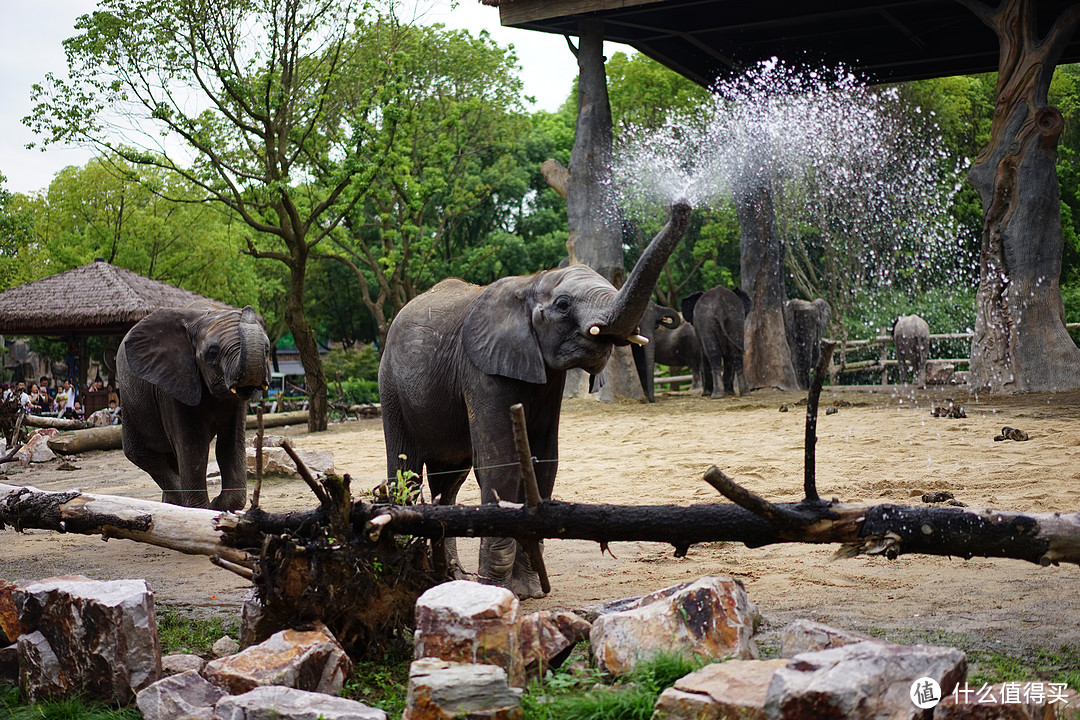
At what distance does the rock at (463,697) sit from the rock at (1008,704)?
4.55ft

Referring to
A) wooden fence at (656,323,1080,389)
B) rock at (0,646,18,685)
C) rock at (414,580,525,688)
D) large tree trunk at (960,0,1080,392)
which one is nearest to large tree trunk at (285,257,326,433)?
large tree trunk at (960,0,1080,392)

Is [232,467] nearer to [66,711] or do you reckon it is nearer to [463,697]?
[66,711]

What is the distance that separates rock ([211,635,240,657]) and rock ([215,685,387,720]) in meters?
1.00

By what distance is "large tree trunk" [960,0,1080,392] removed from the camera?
14664mm

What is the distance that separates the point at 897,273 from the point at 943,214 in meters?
3.50

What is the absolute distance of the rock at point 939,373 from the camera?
920 inches

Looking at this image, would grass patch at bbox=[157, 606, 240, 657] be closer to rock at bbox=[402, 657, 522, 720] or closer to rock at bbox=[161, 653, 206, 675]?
rock at bbox=[161, 653, 206, 675]

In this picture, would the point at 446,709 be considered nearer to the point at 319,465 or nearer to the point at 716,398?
the point at 319,465

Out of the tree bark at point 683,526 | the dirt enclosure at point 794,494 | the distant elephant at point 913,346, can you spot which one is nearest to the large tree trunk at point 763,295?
the distant elephant at point 913,346

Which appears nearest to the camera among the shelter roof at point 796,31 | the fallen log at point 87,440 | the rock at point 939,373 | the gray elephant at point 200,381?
the gray elephant at point 200,381

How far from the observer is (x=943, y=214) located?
31031 mm

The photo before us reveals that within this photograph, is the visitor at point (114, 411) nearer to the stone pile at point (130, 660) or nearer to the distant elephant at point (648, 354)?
the distant elephant at point (648, 354)

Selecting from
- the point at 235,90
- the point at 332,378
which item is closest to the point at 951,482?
the point at 235,90

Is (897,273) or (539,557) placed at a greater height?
(897,273)
